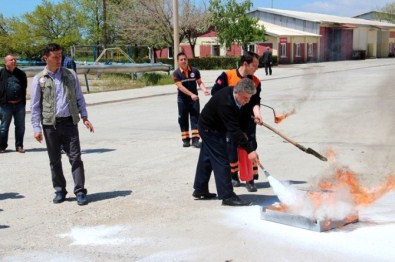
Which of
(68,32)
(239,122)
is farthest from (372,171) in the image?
(68,32)

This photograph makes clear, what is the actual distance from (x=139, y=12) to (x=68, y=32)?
14.0 m

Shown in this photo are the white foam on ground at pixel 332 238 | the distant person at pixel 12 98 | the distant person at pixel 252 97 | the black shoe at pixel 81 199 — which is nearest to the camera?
the white foam on ground at pixel 332 238

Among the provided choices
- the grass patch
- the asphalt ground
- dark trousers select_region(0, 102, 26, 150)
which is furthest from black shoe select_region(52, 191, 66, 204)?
the grass patch

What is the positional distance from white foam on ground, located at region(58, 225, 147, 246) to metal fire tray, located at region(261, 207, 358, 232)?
135 cm

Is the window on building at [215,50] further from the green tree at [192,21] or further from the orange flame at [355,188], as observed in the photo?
the orange flame at [355,188]

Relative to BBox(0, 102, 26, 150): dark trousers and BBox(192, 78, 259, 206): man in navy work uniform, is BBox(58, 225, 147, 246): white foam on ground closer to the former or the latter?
BBox(192, 78, 259, 206): man in navy work uniform

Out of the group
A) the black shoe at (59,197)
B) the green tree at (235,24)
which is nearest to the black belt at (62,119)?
the black shoe at (59,197)

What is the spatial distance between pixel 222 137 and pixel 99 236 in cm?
181

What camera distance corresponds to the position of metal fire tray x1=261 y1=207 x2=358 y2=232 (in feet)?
17.6

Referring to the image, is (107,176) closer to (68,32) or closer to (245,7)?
(245,7)

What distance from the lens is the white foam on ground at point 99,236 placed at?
5.28 meters

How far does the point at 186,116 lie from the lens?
10.5m

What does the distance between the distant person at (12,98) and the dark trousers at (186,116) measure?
300cm

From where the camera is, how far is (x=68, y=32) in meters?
66.8
